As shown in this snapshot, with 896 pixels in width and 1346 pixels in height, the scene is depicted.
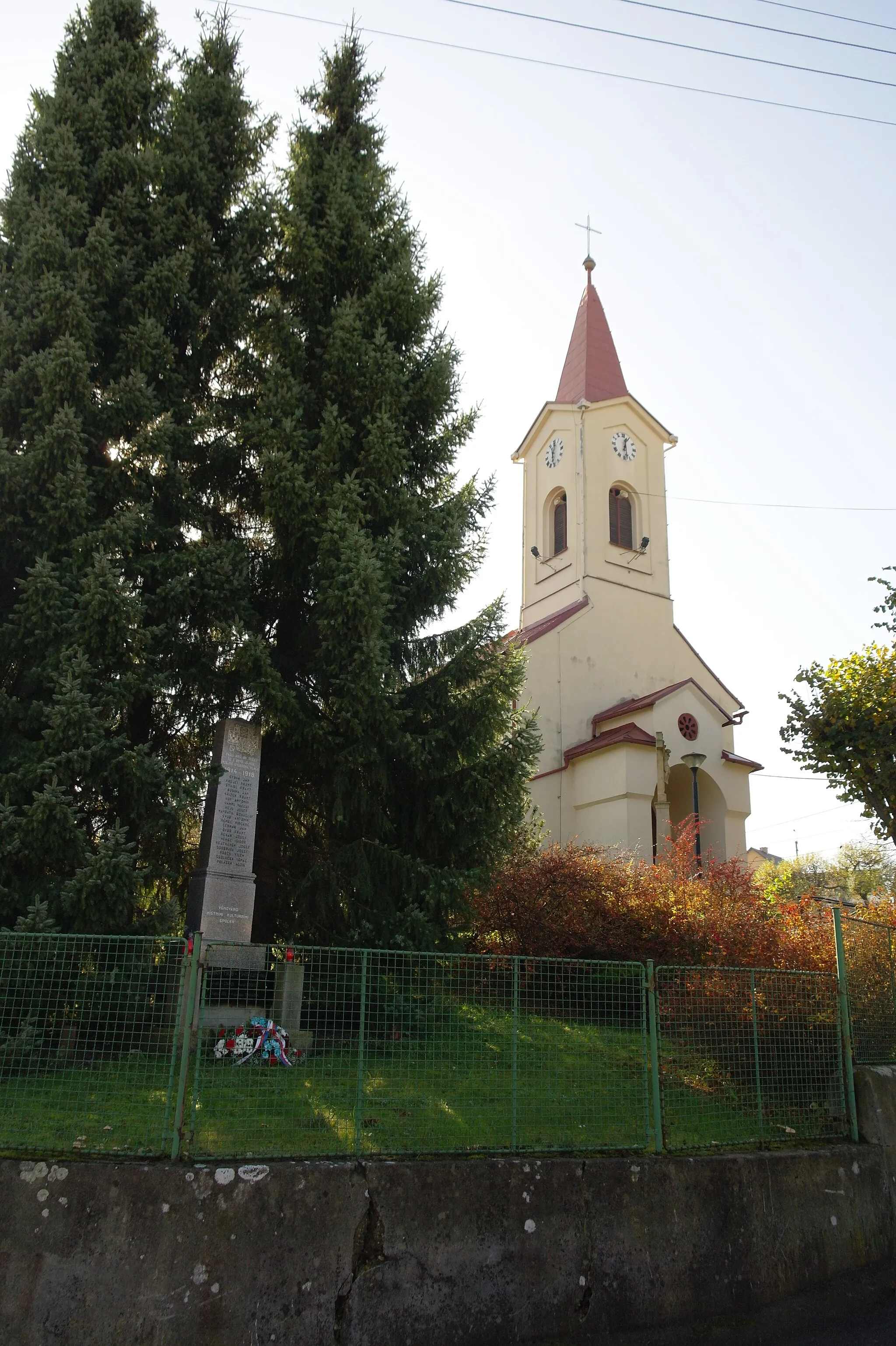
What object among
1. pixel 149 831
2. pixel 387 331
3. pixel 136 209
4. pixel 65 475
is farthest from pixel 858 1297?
pixel 136 209

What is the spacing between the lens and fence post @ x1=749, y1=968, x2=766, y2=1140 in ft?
22.7

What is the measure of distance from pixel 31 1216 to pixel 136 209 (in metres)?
10.2

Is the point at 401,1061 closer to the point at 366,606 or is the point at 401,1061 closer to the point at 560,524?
the point at 366,606

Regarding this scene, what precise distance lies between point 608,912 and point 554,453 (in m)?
19.1

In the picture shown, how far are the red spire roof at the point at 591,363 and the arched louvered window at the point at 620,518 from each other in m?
2.86

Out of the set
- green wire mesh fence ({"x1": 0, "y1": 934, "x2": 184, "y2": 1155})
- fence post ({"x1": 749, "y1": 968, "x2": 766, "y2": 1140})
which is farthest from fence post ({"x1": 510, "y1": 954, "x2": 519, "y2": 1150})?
green wire mesh fence ({"x1": 0, "y1": 934, "x2": 184, "y2": 1155})

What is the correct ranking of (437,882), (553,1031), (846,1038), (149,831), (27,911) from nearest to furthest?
(553,1031) < (846,1038) < (27,911) < (149,831) < (437,882)

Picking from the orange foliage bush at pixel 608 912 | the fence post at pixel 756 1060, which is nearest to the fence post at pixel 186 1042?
the fence post at pixel 756 1060

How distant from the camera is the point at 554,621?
2473 cm

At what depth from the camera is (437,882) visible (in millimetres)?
9930

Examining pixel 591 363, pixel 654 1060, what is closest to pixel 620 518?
pixel 591 363

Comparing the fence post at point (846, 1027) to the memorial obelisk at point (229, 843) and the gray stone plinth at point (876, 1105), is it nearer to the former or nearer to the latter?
the gray stone plinth at point (876, 1105)

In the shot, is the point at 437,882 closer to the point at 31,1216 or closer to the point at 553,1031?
the point at 553,1031

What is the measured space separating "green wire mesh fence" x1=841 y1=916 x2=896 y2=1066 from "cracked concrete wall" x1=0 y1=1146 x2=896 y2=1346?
7.15 ft
